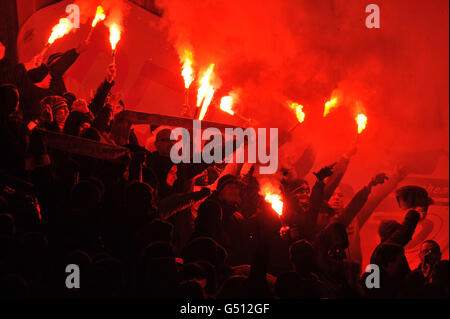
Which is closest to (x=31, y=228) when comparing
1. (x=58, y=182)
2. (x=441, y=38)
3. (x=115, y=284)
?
(x=58, y=182)

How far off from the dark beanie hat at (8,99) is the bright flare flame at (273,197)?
3.60 m

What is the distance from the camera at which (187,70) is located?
33.8 ft

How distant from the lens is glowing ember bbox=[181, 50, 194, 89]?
10086 mm

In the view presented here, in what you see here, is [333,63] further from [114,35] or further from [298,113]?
[114,35]

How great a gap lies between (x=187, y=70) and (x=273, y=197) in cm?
323

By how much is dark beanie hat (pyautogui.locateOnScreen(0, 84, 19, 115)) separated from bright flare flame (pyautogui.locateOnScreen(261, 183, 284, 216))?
360 centimetres

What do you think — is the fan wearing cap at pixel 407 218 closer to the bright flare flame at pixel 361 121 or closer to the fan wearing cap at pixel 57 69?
the bright flare flame at pixel 361 121

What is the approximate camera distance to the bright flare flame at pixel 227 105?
10359 mm

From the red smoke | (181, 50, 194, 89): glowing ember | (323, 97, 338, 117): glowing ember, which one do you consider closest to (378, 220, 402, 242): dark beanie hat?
the red smoke

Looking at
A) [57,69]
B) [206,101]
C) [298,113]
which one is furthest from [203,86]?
[57,69]

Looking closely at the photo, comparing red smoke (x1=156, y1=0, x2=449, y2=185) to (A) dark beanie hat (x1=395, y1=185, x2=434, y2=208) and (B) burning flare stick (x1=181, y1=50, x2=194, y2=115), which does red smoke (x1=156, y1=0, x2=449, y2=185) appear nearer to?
(B) burning flare stick (x1=181, y1=50, x2=194, y2=115)

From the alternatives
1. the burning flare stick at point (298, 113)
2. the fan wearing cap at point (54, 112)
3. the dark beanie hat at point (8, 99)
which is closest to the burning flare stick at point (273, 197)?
the burning flare stick at point (298, 113)

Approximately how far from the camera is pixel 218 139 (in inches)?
351
